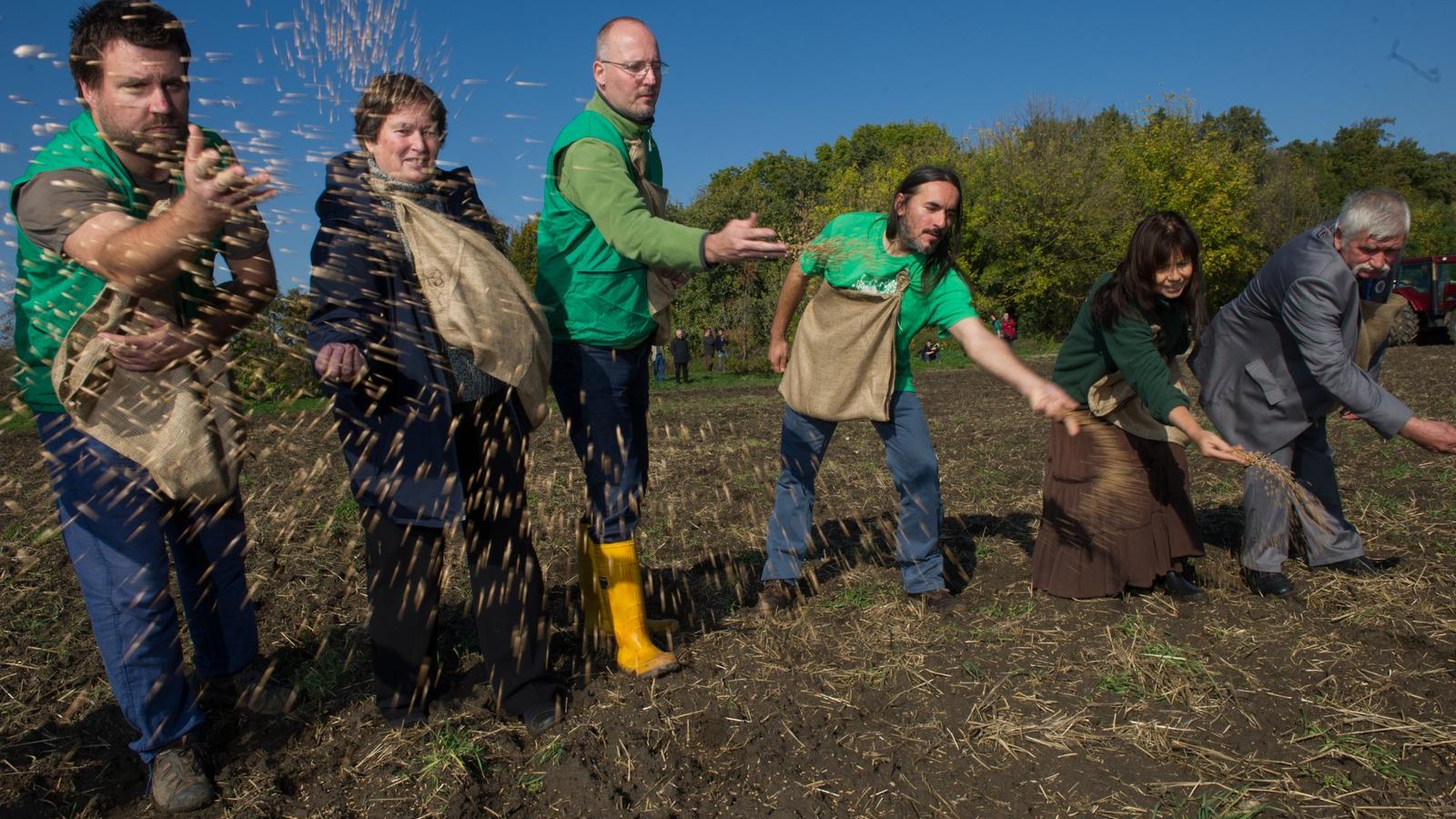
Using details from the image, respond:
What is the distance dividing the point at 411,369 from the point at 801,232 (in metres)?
1.88

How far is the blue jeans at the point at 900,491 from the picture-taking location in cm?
375

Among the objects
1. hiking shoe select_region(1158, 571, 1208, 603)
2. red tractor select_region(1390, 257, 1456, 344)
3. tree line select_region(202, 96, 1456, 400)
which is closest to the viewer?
hiking shoe select_region(1158, 571, 1208, 603)

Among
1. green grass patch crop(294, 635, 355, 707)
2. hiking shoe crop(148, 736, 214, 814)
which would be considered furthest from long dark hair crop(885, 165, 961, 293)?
hiking shoe crop(148, 736, 214, 814)

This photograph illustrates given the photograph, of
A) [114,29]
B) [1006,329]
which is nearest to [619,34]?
[114,29]

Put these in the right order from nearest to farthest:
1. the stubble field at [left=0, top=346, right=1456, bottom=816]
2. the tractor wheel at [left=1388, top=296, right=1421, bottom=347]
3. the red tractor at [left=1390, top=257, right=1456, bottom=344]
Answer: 1. the stubble field at [left=0, top=346, right=1456, bottom=816]
2. the tractor wheel at [left=1388, top=296, right=1421, bottom=347]
3. the red tractor at [left=1390, top=257, right=1456, bottom=344]

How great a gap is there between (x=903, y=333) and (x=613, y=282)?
1.37 m

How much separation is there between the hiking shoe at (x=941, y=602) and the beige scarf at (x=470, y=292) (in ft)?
6.86

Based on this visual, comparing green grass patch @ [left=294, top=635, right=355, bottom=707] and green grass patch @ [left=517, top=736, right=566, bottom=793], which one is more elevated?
green grass patch @ [left=517, top=736, right=566, bottom=793]

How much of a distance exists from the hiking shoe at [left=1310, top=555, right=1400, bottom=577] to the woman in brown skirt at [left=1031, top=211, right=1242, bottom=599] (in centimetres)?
76

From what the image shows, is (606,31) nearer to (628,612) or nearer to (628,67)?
(628,67)

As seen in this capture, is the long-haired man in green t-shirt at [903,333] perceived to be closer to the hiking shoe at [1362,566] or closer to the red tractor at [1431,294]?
the hiking shoe at [1362,566]

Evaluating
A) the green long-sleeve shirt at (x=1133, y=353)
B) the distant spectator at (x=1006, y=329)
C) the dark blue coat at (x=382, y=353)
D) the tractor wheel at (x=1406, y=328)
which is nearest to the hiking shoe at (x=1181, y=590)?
the green long-sleeve shirt at (x=1133, y=353)

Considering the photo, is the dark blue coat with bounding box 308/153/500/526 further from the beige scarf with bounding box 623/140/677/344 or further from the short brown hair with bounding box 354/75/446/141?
the beige scarf with bounding box 623/140/677/344

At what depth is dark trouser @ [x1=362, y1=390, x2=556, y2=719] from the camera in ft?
9.02
